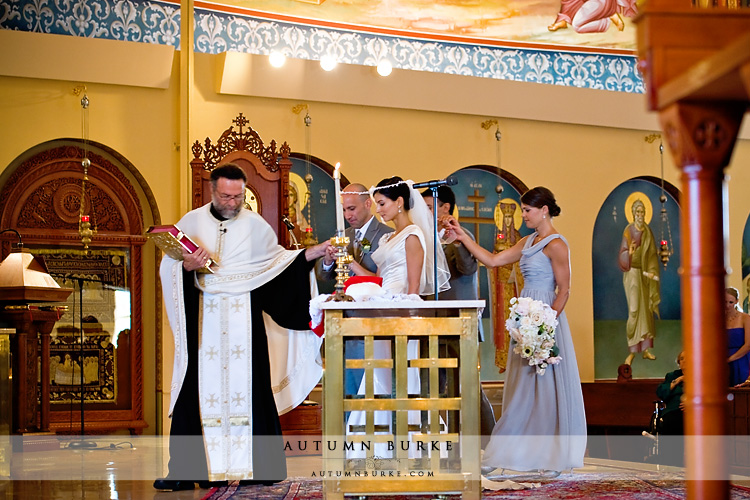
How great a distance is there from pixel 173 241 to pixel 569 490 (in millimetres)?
2551

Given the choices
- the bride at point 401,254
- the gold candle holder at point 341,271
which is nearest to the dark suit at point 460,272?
the bride at point 401,254

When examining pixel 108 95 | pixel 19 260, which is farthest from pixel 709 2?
pixel 108 95

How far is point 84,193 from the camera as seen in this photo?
374 inches

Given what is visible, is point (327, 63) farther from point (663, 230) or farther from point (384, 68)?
point (663, 230)

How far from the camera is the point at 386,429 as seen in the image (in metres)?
5.07

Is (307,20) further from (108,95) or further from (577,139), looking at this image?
(577,139)

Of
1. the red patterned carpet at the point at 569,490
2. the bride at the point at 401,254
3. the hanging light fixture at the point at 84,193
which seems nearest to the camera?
the red patterned carpet at the point at 569,490

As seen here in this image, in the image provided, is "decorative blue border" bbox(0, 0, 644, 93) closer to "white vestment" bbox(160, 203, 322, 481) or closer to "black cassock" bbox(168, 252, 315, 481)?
"white vestment" bbox(160, 203, 322, 481)

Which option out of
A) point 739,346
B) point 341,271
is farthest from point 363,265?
point 739,346

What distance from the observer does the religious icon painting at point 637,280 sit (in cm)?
1198

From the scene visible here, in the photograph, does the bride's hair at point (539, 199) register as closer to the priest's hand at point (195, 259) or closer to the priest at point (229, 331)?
the priest at point (229, 331)

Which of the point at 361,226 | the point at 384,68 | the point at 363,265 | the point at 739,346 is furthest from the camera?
the point at 384,68

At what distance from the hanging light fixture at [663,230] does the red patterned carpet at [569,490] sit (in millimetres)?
6608

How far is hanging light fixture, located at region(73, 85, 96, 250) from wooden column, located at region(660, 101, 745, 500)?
7835mm
